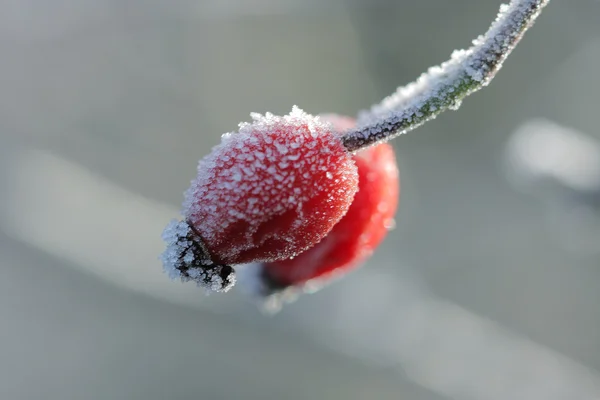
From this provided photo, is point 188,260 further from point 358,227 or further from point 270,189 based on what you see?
point 358,227

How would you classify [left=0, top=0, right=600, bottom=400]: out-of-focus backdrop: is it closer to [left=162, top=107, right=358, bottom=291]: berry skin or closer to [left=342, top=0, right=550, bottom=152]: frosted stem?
[left=162, top=107, right=358, bottom=291]: berry skin

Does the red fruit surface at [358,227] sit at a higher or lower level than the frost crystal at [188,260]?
higher

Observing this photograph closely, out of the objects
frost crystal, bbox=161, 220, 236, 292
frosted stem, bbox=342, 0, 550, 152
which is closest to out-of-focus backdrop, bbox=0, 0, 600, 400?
frost crystal, bbox=161, 220, 236, 292

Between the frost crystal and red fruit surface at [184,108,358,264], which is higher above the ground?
red fruit surface at [184,108,358,264]

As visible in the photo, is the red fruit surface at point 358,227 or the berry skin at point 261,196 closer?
the berry skin at point 261,196

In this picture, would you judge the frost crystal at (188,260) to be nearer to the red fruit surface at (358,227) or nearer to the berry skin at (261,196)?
the berry skin at (261,196)

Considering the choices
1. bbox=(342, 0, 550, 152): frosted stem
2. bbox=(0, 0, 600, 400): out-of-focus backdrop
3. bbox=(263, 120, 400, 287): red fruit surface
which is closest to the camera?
bbox=(342, 0, 550, 152): frosted stem

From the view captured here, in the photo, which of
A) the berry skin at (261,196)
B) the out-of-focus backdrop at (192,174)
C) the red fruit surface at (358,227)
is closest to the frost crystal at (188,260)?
the berry skin at (261,196)
